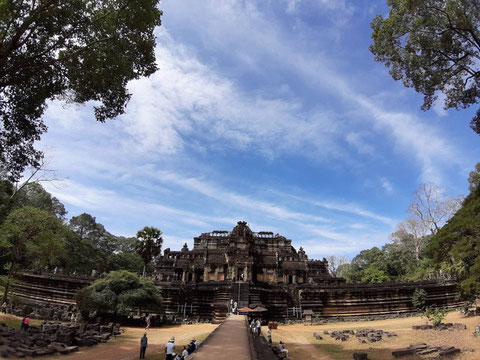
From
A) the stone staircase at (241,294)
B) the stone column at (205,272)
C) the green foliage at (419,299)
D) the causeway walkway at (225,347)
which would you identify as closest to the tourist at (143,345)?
the causeway walkway at (225,347)

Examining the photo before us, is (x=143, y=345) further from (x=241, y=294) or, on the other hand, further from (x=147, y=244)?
(x=147, y=244)

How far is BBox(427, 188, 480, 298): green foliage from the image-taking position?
40.1ft

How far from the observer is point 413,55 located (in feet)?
45.0

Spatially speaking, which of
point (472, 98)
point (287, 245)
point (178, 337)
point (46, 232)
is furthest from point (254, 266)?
point (472, 98)

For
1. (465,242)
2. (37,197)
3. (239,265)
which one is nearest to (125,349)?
(465,242)

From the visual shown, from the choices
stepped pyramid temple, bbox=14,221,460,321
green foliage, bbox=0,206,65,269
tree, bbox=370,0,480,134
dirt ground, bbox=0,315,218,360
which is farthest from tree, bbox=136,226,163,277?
tree, bbox=370,0,480,134

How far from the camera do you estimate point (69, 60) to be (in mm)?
12492

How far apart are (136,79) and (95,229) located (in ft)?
202

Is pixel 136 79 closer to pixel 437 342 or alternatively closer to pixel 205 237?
pixel 437 342

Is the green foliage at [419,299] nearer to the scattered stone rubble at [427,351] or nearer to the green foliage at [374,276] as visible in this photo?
the scattered stone rubble at [427,351]

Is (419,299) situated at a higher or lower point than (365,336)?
higher

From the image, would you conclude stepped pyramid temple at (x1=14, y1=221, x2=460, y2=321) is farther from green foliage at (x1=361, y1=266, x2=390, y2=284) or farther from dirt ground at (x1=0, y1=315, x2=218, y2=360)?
green foliage at (x1=361, y1=266, x2=390, y2=284)

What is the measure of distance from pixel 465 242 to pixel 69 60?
62.1 feet

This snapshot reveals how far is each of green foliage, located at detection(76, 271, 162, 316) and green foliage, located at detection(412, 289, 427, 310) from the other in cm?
2827
